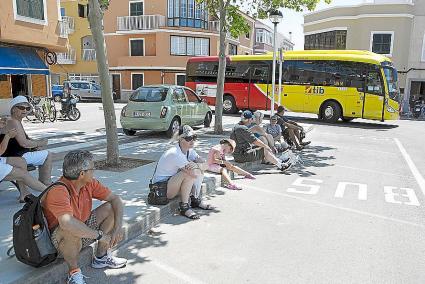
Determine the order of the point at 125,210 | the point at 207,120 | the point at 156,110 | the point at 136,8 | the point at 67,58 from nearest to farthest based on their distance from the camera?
the point at 125,210, the point at 156,110, the point at 207,120, the point at 136,8, the point at 67,58

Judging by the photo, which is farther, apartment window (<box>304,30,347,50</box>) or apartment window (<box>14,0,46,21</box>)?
apartment window (<box>304,30,347,50</box>)

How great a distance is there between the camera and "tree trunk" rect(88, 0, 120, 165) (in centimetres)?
712

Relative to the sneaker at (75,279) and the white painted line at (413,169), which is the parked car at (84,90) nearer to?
the white painted line at (413,169)

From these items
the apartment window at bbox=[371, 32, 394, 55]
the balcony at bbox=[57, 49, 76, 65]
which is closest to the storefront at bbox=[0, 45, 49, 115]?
the balcony at bbox=[57, 49, 76, 65]

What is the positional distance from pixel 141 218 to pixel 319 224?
234cm

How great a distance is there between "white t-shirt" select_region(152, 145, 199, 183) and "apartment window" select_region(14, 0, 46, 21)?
12.7 metres

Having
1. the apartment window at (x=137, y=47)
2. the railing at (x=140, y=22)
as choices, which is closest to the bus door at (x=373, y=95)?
the railing at (x=140, y=22)

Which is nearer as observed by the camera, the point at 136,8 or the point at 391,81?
the point at 391,81

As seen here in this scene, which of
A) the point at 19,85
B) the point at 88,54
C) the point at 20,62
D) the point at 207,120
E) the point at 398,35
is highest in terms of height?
the point at 398,35

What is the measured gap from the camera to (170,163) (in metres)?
→ 5.18

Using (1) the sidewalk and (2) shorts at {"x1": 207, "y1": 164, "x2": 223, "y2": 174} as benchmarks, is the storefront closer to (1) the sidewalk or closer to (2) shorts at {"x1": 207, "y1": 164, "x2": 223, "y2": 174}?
(1) the sidewalk

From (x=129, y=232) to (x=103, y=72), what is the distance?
381 centimetres

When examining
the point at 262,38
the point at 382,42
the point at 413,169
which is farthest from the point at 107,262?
the point at 262,38

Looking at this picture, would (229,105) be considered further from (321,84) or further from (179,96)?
(179,96)
